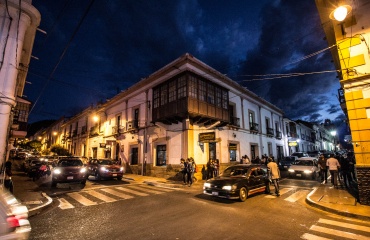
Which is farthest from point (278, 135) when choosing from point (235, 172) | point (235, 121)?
point (235, 172)

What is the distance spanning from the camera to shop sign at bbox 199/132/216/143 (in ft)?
51.5

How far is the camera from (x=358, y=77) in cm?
823

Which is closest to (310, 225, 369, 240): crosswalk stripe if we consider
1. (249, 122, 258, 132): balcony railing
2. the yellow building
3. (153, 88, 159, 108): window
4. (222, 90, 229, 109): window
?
the yellow building

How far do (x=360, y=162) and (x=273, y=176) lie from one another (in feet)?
11.5

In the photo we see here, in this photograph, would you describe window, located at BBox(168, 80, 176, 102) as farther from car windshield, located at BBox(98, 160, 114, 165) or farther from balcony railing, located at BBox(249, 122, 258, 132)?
balcony railing, located at BBox(249, 122, 258, 132)

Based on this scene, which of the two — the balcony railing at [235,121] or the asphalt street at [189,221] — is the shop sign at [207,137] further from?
the asphalt street at [189,221]

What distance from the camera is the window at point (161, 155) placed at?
18750 mm

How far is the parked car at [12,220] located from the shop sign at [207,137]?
13.5 meters

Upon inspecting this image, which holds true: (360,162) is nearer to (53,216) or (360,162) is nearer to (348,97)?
(348,97)

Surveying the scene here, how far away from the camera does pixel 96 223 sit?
578cm

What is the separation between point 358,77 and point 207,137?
1013 cm

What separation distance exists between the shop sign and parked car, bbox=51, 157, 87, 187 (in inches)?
359

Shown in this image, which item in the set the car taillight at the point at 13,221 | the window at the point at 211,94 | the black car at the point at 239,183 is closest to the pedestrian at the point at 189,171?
the black car at the point at 239,183

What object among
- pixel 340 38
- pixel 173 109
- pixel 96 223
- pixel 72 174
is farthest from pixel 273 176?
A: pixel 72 174
